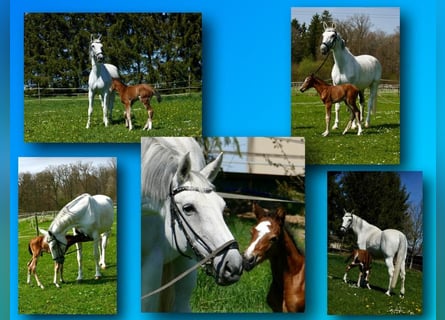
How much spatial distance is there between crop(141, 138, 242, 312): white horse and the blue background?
131 mm

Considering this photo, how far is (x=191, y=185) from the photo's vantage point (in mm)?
4664

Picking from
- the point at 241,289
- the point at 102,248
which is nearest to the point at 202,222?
the point at 241,289

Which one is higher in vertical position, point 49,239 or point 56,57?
point 56,57

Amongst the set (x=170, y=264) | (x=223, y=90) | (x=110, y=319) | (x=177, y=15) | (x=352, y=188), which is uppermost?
(x=177, y=15)

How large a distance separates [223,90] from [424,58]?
1.17 m

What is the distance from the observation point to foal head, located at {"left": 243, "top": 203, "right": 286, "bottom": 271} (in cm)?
469

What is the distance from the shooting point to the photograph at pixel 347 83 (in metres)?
4.83

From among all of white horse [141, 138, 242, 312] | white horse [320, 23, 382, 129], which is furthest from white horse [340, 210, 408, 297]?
white horse [141, 138, 242, 312]

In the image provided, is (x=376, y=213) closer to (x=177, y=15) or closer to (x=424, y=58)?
(x=424, y=58)

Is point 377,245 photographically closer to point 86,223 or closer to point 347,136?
point 347,136

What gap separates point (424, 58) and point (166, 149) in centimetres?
156

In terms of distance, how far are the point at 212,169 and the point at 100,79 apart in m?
0.87

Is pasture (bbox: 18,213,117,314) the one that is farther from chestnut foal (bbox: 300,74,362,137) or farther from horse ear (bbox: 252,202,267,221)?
chestnut foal (bbox: 300,74,362,137)

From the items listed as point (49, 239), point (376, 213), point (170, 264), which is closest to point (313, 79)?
point (376, 213)
